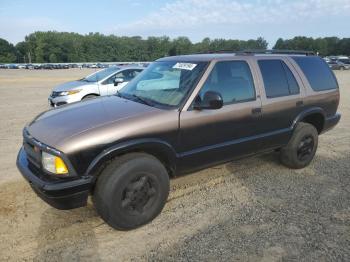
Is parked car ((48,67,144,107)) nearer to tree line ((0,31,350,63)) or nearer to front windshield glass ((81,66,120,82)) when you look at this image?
front windshield glass ((81,66,120,82))

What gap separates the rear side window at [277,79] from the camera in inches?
189

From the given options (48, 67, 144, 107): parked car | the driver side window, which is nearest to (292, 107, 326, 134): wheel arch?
the driver side window

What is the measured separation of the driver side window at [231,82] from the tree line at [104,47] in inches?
4077

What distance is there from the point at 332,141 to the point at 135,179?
516cm

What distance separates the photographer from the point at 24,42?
117375 millimetres

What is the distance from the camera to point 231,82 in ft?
14.5

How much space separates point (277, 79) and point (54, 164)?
328cm

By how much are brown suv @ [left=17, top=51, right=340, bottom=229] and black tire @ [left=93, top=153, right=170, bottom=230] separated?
1 cm

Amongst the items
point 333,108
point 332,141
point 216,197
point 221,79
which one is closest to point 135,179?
point 216,197

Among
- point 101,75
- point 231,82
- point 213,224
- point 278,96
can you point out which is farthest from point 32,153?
point 101,75

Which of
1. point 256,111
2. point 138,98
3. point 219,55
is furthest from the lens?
point 219,55

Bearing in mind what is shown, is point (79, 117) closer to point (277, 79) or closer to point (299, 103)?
point (277, 79)

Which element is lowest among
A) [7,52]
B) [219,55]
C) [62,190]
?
[62,190]

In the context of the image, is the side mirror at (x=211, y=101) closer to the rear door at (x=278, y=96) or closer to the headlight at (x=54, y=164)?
the rear door at (x=278, y=96)
